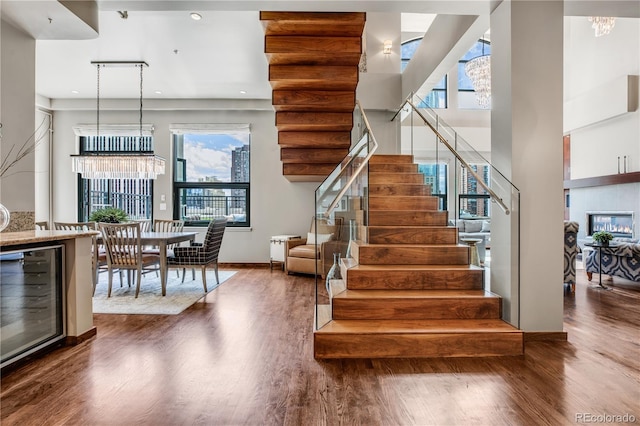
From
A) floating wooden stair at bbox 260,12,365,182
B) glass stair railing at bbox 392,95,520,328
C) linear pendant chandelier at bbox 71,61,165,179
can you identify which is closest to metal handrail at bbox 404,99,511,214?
glass stair railing at bbox 392,95,520,328

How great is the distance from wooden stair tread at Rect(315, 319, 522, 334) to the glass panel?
162mm

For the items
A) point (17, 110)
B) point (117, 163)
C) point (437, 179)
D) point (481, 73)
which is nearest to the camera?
point (17, 110)

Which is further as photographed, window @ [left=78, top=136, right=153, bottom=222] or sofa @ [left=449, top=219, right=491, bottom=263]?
window @ [left=78, top=136, right=153, bottom=222]

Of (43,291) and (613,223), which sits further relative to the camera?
(613,223)

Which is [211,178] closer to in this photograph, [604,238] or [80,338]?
[80,338]

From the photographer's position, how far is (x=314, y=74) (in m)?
3.97

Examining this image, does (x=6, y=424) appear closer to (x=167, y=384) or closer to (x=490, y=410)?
(x=167, y=384)

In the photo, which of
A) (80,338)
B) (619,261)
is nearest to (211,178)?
(80,338)

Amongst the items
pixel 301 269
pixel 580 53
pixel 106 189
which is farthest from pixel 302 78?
pixel 580 53

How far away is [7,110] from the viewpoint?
3.08m

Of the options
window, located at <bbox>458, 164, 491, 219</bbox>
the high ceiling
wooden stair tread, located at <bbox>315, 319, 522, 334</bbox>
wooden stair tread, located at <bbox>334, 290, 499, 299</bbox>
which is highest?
the high ceiling

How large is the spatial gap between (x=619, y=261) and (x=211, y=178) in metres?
6.84

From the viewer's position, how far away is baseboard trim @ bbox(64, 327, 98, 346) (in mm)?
2811

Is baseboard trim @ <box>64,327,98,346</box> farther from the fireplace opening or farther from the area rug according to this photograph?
the fireplace opening
